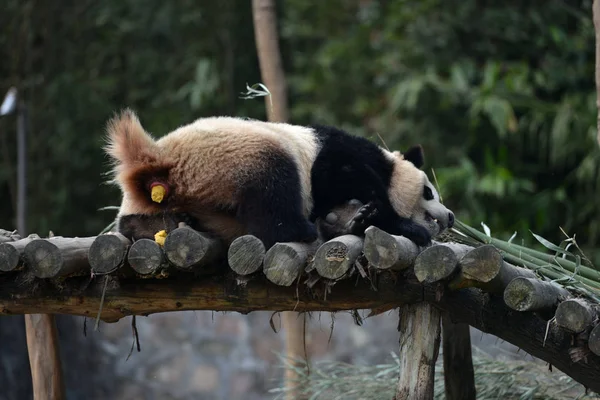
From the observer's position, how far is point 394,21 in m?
9.37

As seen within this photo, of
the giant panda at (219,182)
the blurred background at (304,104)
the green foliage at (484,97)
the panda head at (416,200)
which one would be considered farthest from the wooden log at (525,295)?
the green foliage at (484,97)

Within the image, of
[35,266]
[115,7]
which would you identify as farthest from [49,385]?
[115,7]

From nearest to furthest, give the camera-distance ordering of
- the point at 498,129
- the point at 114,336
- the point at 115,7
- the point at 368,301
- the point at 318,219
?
the point at 368,301, the point at 318,219, the point at 114,336, the point at 498,129, the point at 115,7

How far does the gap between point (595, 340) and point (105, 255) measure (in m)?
1.87

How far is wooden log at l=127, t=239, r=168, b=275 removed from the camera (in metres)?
3.19

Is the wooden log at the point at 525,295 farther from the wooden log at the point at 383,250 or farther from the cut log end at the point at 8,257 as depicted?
the cut log end at the point at 8,257

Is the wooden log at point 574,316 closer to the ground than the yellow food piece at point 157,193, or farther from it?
closer to the ground

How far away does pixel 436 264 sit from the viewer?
10.1ft

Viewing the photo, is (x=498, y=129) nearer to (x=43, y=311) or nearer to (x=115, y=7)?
(x=115, y=7)

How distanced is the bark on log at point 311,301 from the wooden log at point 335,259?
199mm

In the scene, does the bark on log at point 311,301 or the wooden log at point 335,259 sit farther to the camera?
the bark on log at point 311,301

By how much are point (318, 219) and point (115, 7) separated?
22.6ft

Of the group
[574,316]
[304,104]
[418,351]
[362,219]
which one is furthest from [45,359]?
[304,104]

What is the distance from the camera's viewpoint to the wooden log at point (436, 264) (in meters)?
3.07
